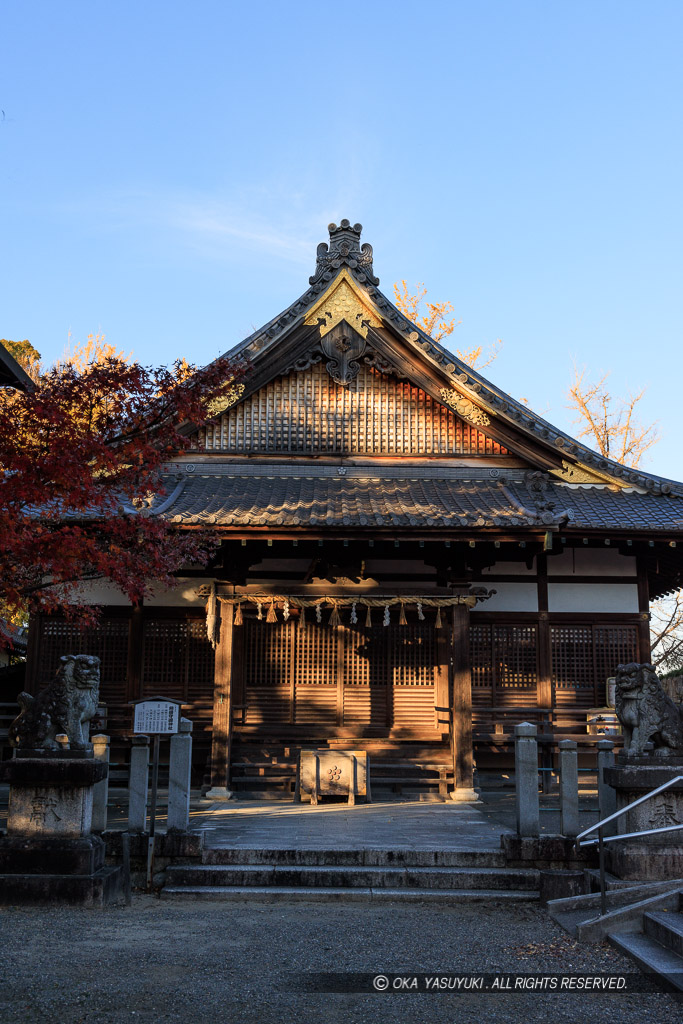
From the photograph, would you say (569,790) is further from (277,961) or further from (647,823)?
(277,961)

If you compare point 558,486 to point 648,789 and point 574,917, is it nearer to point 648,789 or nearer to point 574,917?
point 648,789

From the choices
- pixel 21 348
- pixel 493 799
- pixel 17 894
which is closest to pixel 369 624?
pixel 493 799

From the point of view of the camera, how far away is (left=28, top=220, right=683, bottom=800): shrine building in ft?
47.8

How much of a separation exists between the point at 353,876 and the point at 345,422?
33.4 feet

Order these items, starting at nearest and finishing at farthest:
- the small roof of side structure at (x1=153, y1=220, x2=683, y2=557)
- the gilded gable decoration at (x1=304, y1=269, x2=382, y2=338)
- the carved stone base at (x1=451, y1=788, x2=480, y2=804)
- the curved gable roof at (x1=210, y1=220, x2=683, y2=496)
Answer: the carved stone base at (x1=451, y1=788, x2=480, y2=804), the small roof of side structure at (x1=153, y1=220, x2=683, y2=557), the curved gable roof at (x1=210, y1=220, x2=683, y2=496), the gilded gable decoration at (x1=304, y1=269, x2=382, y2=338)

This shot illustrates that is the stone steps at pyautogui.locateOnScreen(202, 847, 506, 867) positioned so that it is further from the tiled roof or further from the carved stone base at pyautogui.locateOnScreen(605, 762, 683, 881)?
the tiled roof

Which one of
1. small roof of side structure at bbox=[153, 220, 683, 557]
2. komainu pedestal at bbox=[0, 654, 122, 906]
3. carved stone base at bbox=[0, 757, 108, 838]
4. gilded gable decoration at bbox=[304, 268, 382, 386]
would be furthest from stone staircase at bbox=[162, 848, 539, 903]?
gilded gable decoration at bbox=[304, 268, 382, 386]

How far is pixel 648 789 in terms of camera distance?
8.96m

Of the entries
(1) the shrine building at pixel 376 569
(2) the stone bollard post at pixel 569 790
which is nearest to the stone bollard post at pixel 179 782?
(2) the stone bollard post at pixel 569 790

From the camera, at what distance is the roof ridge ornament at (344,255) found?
58.3 feet

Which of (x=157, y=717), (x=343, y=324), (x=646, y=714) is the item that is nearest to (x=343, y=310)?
(x=343, y=324)

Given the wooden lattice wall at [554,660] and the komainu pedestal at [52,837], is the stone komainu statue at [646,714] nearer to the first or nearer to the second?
the komainu pedestal at [52,837]

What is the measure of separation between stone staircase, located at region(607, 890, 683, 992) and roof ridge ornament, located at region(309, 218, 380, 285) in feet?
43.2

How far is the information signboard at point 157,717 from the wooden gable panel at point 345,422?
26.3ft
